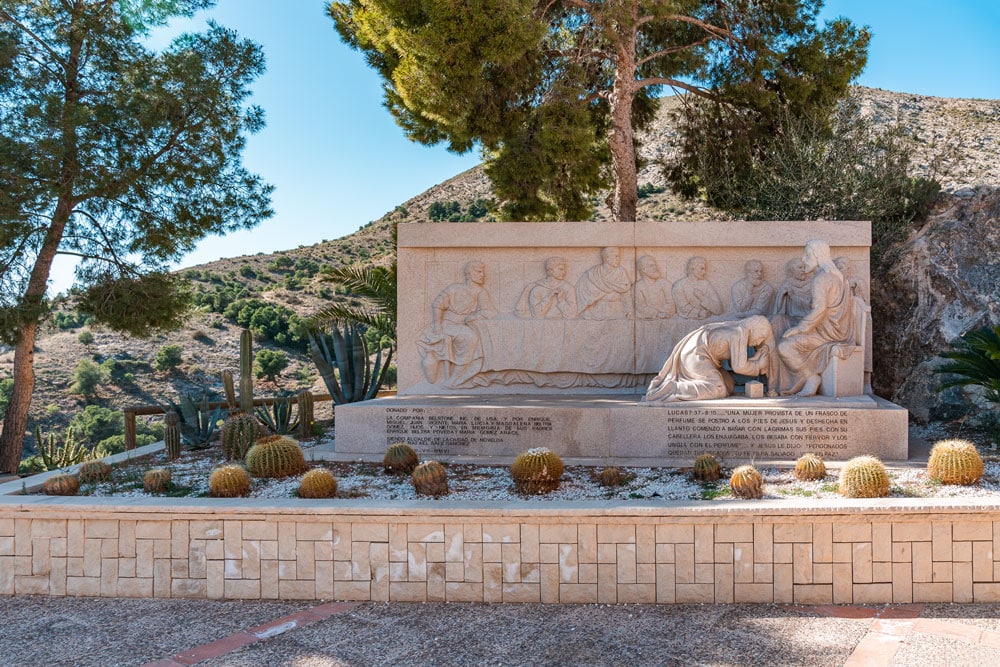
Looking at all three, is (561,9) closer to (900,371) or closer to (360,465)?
Answer: (900,371)

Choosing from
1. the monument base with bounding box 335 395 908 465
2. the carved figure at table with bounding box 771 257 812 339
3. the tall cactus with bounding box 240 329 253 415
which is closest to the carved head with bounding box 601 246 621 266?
the monument base with bounding box 335 395 908 465

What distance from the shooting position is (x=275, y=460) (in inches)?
250

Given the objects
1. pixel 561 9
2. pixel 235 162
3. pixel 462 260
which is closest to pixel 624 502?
pixel 462 260

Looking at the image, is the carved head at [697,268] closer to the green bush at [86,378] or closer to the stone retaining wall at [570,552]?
the stone retaining wall at [570,552]

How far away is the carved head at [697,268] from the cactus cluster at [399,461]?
430cm

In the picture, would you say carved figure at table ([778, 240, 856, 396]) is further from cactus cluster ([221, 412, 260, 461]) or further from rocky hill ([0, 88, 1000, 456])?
cactus cluster ([221, 412, 260, 461])

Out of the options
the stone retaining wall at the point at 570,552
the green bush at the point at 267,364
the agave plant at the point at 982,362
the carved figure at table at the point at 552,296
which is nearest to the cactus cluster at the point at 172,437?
the stone retaining wall at the point at 570,552

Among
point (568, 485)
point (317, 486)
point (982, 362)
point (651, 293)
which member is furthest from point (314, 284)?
point (982, 362)

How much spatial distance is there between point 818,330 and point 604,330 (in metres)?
2.52

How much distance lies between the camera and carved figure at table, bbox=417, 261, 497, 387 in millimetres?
8898

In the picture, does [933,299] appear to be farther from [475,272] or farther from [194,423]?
[194,423]

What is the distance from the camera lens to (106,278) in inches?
487

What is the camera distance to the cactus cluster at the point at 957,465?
552 cm

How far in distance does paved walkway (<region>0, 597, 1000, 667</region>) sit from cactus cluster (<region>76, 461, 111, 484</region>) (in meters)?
1.77
